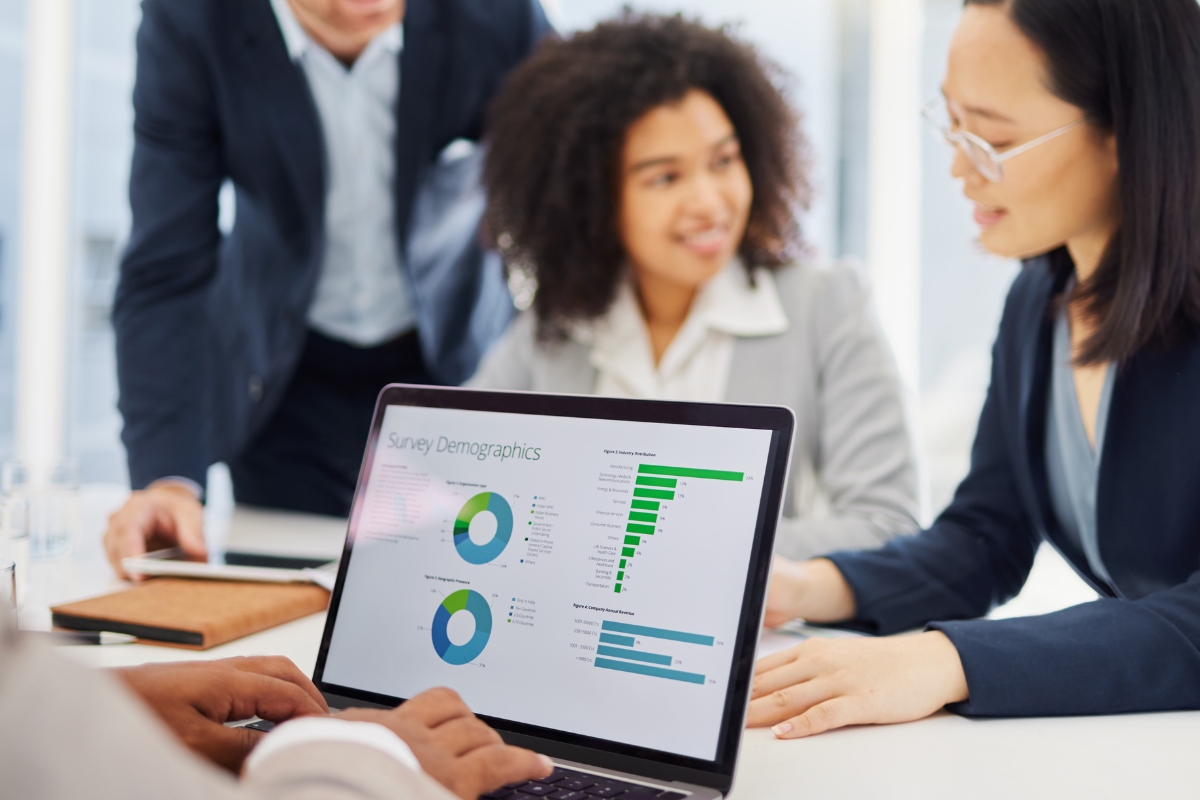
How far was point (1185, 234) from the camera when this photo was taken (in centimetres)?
99

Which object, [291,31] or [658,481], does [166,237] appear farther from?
[658,481]

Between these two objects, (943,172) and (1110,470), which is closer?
(1110,470)

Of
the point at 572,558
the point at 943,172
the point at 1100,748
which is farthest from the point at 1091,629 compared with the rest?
the point at 943,172

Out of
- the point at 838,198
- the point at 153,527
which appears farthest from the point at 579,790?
the point at 838,198

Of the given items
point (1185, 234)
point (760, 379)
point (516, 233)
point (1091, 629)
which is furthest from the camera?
point (516, 233)

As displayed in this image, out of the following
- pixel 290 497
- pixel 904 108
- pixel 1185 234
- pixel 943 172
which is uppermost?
pixel 904 108

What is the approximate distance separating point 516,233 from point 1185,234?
1120mm

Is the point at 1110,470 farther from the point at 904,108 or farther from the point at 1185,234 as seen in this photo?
the point at 904,108

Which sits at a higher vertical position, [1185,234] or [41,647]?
[1185,234]

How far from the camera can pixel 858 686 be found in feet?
2.50

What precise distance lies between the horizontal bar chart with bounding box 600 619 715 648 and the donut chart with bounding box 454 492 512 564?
10 cm

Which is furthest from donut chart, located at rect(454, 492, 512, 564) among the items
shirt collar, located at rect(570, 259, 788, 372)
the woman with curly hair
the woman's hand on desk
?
shirt collar, located at rect(570, 259, 788, 372)

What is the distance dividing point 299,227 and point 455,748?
1.40 metres

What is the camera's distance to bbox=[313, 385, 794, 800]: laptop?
632 millimetres
